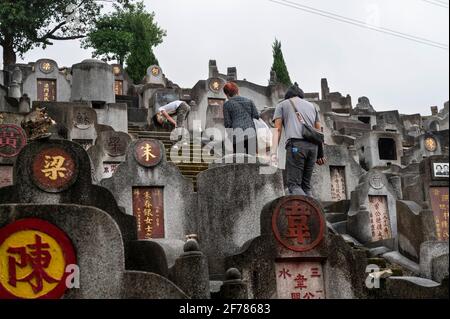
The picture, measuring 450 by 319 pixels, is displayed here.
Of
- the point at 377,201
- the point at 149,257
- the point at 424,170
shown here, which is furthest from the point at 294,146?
the point at 377,201

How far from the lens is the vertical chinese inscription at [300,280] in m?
7.99

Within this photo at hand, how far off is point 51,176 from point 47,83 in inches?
982

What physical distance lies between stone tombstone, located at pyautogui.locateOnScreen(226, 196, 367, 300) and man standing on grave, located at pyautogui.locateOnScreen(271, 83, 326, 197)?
42 cm

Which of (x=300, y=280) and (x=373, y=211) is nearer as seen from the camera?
(x=300, y=280)

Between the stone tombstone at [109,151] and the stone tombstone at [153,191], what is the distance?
10.00ft

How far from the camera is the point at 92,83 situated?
2828 centimetres

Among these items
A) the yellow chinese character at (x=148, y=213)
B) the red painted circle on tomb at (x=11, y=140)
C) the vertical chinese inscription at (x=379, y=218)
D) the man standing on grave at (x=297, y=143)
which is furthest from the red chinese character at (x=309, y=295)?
the vertical chinese inscription at (x=379, y=218)

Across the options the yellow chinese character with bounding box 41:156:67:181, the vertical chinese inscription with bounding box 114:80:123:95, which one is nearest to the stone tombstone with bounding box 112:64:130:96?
the vertical chinese inscription with bounding box 114:80:123:95

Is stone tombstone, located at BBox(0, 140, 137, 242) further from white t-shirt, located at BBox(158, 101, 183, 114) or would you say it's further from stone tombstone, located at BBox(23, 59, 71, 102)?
stone tombstone, located at BBox(23, 59, 71, 102)

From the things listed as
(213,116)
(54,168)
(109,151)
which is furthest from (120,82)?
(54,168)

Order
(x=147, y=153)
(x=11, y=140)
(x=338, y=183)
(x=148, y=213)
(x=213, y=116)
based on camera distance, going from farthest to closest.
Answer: (x=213, y=116) < (x=338, y=183) < (x=11, y=140) < (x=147, y=153) < (x=148, y=213)

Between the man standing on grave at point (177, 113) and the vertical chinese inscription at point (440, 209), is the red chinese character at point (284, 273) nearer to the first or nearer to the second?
the vertical chinese inscription at point (440, 209)

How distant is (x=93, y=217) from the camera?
250 inches

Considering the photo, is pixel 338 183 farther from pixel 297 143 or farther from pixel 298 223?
pixel 298 223
